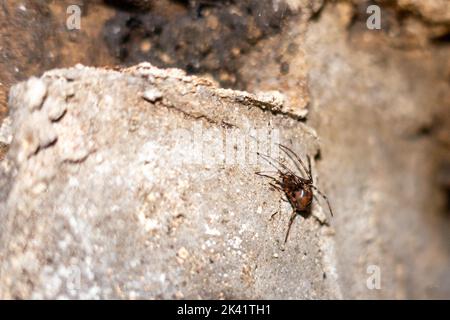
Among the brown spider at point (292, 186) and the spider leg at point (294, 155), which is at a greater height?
the spider leg at point (294, 155)

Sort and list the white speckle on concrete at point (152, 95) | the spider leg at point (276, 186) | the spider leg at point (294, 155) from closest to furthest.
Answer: the white speckle on concrete at point (152, 95) < the spider leg at point (276, 186) < the spider leg at point (294, 155)

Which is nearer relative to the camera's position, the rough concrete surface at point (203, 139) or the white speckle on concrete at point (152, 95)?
the rough concrete surface at point (203, 139)

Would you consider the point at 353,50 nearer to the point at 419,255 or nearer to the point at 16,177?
the point at 419,255

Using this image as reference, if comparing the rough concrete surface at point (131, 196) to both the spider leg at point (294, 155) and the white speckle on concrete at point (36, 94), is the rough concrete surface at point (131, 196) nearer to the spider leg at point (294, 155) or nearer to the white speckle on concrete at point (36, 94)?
the white speckle on concrete at point (36, 94)

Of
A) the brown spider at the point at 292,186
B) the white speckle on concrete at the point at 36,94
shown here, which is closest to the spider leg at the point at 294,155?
the brown spider at the point at 292,186

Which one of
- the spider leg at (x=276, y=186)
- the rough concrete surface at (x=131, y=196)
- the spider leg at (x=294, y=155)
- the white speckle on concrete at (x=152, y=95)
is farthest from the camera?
the spider leg at (x=294, y=155)

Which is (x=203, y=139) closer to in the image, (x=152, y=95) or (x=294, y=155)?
(x=152, y=95)

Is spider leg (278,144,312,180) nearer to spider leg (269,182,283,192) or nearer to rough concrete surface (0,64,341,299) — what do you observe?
spider leg (269,182,283,192)

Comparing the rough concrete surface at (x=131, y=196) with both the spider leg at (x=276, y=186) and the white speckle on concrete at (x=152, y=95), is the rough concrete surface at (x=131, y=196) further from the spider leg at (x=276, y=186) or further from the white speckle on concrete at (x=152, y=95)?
the spider leg at (x=276, y=186)
